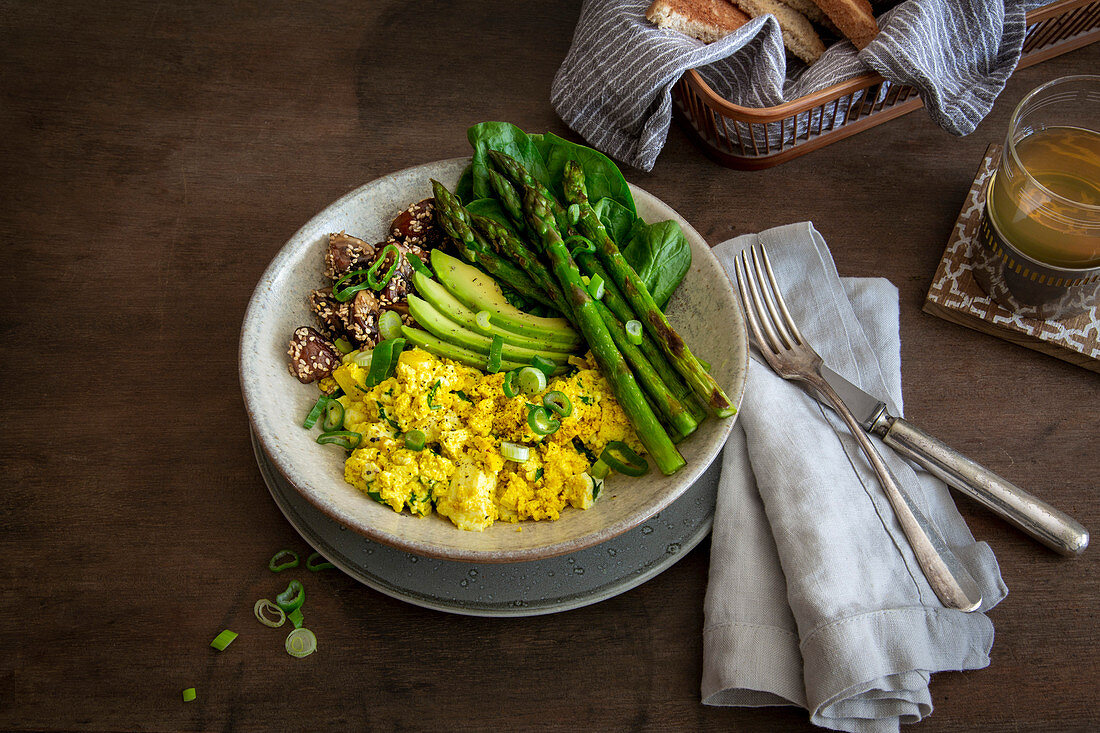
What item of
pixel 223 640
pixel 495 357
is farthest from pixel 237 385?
pixel 495 357

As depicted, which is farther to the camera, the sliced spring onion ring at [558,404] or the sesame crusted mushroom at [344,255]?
the sesame crusted mushroom at [344,255]

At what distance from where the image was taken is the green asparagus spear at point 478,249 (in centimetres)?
220

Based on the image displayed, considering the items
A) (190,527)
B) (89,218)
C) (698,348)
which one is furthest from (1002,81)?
(89,218)

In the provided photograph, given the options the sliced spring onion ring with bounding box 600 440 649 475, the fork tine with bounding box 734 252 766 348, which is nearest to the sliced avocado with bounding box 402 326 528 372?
the sliced spring onion ring with bounding box 600 440 649 475

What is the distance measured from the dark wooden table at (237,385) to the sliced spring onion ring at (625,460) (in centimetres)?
30

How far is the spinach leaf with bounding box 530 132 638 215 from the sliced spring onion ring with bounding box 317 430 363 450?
0.95 meters

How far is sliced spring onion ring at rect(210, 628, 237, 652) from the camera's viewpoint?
1.94 metres

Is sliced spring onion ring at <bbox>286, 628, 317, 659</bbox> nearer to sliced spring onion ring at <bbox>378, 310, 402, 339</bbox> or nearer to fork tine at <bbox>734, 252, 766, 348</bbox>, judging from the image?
sliced spring onion ring at <bbox>378, 310, 402, 339</bbox>

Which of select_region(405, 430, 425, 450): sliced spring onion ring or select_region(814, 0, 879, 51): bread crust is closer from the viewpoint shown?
select_region(405, 430, 425, 450): sliced spring onion ring

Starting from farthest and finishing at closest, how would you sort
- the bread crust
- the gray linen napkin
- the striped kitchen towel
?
the bread crust < the striped kitchen towel < the gray linen napkin

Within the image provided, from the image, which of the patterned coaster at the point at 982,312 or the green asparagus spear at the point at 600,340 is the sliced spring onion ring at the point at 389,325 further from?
the patterned coaster at the point at 982,312

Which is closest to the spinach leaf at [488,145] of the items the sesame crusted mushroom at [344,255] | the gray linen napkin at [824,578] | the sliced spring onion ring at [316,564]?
the sesame crusted mushroom at [344,255]

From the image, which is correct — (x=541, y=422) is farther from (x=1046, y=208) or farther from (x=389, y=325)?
(x=1046, y=208)

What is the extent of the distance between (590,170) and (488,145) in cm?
32
